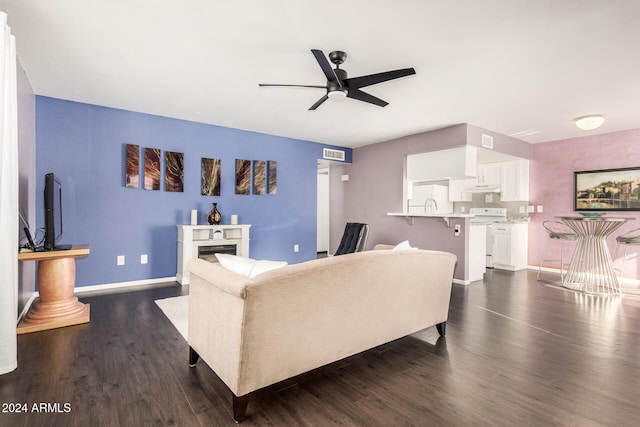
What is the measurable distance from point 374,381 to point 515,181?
18.4ft

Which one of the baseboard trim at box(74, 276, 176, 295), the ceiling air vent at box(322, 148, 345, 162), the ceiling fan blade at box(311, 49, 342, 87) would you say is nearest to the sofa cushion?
the ceiling fan blade at box(311, 49, 342, 87)

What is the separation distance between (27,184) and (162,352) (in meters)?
2.53

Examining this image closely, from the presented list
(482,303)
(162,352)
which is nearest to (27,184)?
(162,352)

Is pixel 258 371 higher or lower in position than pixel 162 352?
higher

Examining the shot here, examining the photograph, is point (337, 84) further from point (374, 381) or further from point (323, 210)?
point (323, 210)

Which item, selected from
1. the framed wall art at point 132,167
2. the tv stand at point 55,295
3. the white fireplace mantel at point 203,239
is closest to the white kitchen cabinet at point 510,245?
the white fireplace mantel at point 203,239

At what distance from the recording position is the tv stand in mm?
2779

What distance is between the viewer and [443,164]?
17.1ft

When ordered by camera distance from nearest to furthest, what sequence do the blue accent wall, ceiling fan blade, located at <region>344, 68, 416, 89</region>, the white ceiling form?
the white ceiling
ceiling fan blade, located at <region>344, 68, 416, 89</region>
the blue accent wall

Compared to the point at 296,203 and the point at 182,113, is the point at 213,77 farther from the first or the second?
the point at 296,203

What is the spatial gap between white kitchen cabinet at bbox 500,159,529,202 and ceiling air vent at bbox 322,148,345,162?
10.6ft

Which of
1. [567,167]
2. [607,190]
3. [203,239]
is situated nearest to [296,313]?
[203,239]

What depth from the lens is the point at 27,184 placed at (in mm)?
3354

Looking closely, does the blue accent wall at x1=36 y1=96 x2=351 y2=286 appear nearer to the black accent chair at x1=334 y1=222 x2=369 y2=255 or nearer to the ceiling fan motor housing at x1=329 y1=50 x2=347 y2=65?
the black accent chair at x1=334 y1=222 x2=369 y2=255
